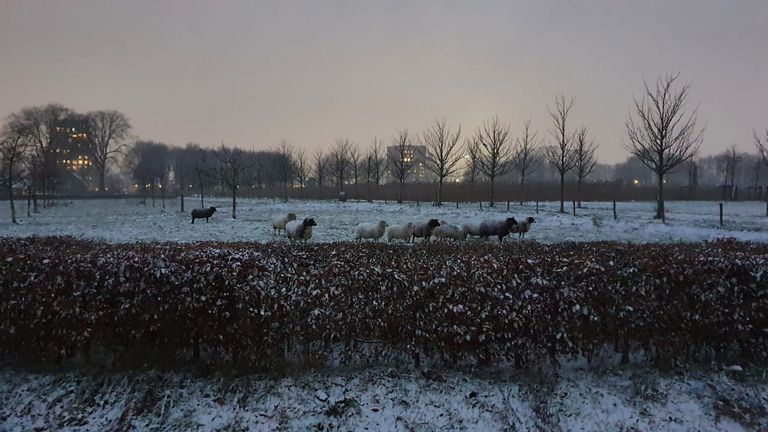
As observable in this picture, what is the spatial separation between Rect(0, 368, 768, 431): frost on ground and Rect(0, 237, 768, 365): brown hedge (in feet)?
0.85

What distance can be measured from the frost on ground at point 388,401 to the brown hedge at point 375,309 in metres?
0.26

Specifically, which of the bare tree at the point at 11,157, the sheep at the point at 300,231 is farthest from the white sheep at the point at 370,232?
the bare tree at the point at 11,157

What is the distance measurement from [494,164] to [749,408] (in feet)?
102

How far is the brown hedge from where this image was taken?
4492 millimetres

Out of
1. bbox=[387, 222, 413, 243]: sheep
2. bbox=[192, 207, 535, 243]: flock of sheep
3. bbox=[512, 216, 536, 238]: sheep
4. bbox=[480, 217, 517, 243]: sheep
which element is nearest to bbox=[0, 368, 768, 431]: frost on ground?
bbox=[192, 207, 535, 243]: flock of sheep

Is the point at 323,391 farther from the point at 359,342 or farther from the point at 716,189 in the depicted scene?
the point at 716,189

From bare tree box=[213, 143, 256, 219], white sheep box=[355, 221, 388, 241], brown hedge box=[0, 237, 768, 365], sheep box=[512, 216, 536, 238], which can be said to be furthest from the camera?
bare tree box=[213, 143, 256, 219]

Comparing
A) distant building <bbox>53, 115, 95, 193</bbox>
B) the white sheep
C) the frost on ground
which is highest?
distant building <bbox>53, 115, 95, 193</bbox>

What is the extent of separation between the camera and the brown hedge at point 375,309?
14.7 ft

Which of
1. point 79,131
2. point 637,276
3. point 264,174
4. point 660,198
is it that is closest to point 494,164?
point 660,198

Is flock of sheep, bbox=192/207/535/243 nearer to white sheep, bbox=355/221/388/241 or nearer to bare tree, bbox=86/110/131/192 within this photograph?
white sheep, bbox=355/221/388/241

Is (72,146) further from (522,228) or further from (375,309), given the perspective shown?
(375,309)

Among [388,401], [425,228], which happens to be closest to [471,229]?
[425,228]

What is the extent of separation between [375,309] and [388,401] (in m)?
0.93
